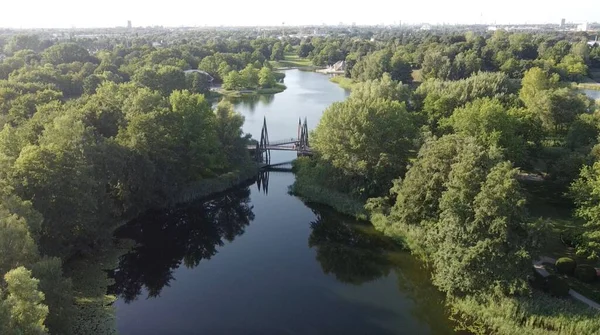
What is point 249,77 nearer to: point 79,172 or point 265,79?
point 265,79

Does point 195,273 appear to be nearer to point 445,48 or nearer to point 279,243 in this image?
point 279,243

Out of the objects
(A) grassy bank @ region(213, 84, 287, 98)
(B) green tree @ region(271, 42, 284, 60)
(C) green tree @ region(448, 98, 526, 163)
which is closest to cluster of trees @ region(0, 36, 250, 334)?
(C) green tree @ region(448, 98, 526, 163)

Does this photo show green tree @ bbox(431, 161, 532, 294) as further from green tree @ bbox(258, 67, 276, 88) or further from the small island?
green tree @ bbox(258, 67, 276, 88)

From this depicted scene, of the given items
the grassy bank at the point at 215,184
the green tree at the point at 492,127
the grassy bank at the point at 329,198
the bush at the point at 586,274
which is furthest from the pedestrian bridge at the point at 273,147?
the bush at the point at 586,274

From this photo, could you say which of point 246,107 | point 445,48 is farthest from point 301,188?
point 445,48

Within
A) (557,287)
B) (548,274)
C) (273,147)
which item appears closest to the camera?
(557,287)

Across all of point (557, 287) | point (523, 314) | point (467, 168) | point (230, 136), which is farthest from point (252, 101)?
point (523, 314)
